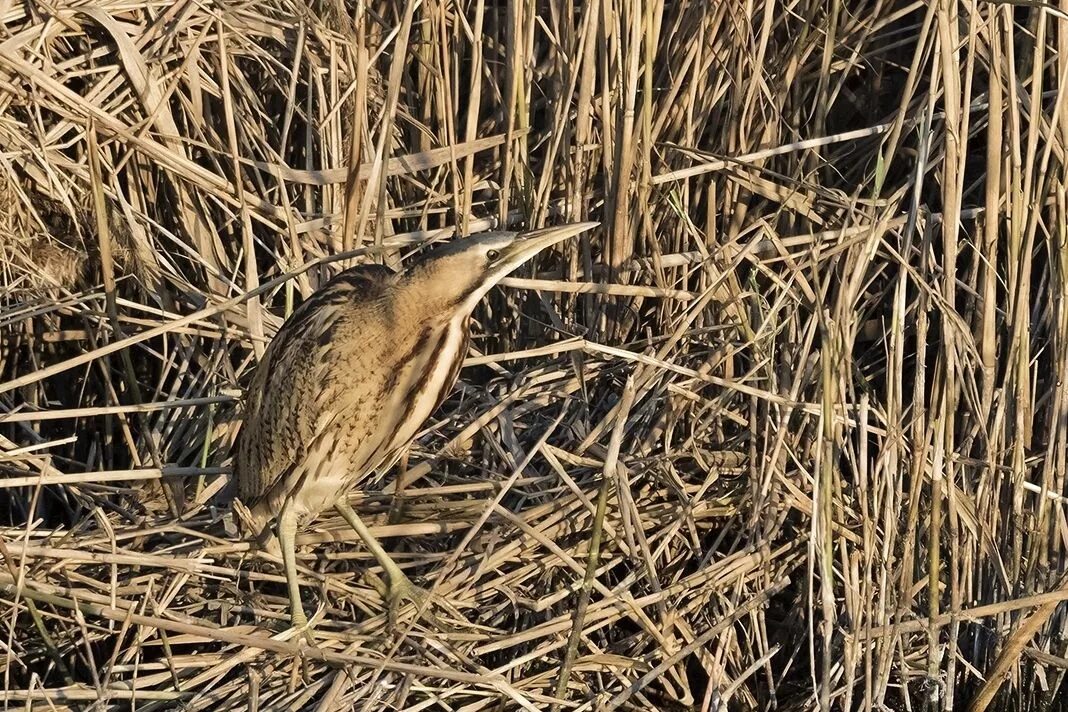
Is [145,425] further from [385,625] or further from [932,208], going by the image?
[932,208]

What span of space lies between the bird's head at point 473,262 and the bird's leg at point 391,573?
498 millimetres

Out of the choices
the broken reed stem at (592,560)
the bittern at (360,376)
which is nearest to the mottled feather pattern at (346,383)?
the bittern at (360,376)

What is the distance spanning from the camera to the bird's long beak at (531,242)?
2.67 metres

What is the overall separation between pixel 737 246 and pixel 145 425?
1321 millimetres

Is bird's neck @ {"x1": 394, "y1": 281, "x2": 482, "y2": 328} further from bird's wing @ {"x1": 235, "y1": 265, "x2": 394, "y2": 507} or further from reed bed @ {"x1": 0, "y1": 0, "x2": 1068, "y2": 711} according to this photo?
reed bed @ {"x1": 0, "y1": 0, "x2": 1068, "y2": 711}

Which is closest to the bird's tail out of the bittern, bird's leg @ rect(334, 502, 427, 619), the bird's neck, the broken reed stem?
the bittern

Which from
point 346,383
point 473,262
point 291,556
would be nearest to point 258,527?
point 291,556

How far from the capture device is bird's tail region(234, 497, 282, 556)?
2.96 m

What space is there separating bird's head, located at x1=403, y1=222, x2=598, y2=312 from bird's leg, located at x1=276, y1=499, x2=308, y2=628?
520mm

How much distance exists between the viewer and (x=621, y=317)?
3.20 m

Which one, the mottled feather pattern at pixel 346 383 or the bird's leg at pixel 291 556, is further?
the mottled feather pattern at pixel 346 383

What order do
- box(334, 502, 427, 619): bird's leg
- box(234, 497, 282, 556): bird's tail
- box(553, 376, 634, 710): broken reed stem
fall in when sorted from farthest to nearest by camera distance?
box(234, 497, 282, 556): bird's tail → box(334, 502, 427, 619): bird's leg → box(553, 376, 634, 710): broken reed stem

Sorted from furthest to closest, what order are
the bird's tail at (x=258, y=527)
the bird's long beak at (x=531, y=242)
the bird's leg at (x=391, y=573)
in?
the bird's tail at (x=258, y=527)
the bird's leg at (x=391, y=573)
the bird's long beak at (x=531, y=242)

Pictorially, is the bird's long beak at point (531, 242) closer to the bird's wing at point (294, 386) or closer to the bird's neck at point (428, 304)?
the bird's neck at point (428, 304)
